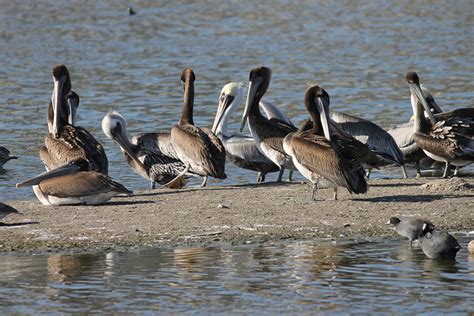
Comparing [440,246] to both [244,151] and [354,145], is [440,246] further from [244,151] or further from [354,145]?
[244,151]

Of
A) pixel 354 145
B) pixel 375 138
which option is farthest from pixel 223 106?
pixel 354 145

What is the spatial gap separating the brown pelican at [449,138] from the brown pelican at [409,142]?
0.52 m

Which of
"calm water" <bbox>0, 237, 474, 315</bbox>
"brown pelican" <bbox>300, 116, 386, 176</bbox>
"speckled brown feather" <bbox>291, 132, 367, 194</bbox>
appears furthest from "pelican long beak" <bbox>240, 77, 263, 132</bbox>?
"calm water" <bbox>0, 237, 474, 315</bbox>

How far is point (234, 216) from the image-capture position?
9.34 metres

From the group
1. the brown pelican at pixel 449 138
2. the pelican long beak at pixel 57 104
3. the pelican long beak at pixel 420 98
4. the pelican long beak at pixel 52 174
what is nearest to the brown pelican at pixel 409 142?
the pelican long beak at pixel 420 98

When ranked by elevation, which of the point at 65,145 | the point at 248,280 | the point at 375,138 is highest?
the point at 65,145

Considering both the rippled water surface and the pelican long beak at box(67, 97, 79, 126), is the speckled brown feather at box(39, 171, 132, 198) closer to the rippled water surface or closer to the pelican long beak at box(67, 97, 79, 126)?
the rippled water surface

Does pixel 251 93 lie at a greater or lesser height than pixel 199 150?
greater

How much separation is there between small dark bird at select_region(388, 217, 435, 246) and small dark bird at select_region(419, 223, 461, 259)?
16 centimetres

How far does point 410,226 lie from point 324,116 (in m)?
2.39

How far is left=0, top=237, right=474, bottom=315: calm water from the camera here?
6.82 m

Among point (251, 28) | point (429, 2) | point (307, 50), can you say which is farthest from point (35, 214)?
point (429, 2)

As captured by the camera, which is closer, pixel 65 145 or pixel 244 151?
pixel 65 145

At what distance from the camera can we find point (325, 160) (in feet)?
31.8
